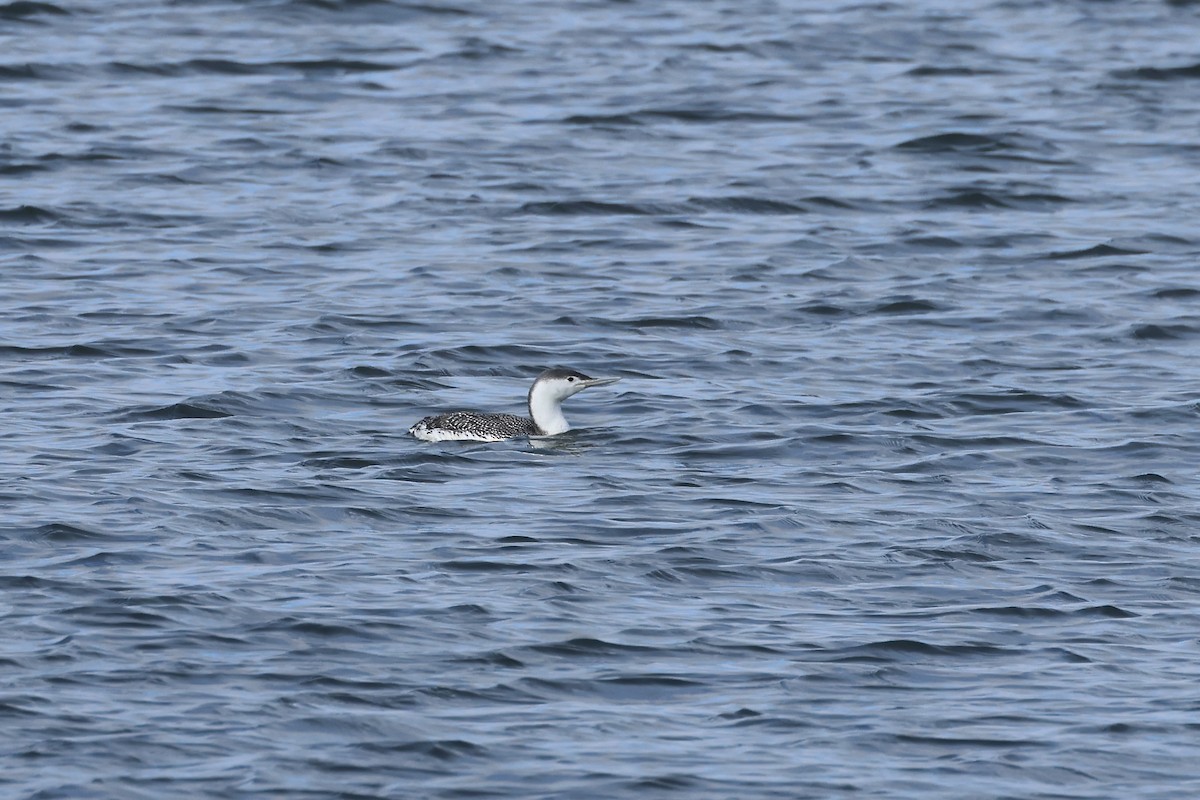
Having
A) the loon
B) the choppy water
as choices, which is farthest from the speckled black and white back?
the choppy water

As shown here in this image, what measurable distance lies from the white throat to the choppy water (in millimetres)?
364

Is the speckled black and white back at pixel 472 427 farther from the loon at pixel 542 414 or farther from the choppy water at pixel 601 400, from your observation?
the choppy water at pixel 601 400

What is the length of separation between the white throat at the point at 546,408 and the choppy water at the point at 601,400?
364 mm

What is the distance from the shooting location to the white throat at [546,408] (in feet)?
56.6

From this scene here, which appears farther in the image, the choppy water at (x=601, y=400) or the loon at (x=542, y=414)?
the loon at (x=542, y=414)

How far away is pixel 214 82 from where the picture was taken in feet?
98.4

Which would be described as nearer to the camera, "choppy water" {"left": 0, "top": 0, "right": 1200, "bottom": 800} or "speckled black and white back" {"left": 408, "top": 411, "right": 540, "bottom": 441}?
"choppy water" {"left": 0, "top": 0, "right": 1200, "bottom": 800}

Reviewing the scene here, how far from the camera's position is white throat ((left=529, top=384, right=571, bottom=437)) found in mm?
17266

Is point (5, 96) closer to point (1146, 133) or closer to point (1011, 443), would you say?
point (1146, 133)

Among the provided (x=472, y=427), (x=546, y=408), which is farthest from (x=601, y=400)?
(x=472, y=427)

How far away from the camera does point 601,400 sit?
18.9 meters

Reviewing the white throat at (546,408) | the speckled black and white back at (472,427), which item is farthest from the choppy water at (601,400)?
the white throat at (546,408)

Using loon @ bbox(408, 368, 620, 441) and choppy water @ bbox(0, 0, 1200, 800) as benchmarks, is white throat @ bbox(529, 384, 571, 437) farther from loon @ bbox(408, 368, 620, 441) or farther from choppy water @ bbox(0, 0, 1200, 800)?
choppy water @ bbox(0, 0, 1200, 800)

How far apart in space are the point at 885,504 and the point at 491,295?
6.78m
